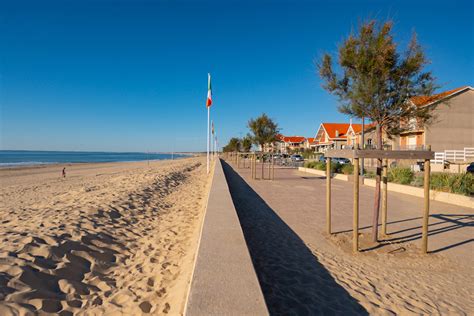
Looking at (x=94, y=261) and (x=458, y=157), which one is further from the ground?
(x=458, y=157)

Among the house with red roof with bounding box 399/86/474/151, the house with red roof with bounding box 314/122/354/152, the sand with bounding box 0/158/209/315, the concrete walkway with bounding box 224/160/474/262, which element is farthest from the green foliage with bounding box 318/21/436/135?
the house with red roof with bounding box 314/122/354/152

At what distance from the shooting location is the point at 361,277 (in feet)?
12.1

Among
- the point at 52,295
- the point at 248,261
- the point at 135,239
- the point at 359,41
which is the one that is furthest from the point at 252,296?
the point at 359,41

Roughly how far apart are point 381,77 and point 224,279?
4.79m

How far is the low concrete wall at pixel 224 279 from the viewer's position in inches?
89.2

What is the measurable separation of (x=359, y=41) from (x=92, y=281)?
6172 millimetres

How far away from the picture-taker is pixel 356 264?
4.16 meters

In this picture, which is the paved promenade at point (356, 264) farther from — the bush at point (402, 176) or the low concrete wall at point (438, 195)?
the bush at point (402, 176)

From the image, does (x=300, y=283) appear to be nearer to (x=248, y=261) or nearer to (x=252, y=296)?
(x=248, y=261)

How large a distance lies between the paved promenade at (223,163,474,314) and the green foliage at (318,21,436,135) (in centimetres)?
264

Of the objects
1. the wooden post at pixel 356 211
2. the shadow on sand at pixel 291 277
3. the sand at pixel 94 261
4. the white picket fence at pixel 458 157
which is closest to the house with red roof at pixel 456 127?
the white picket fence at pixel 458 157

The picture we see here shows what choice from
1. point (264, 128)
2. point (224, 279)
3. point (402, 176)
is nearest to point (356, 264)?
point (224, 279)

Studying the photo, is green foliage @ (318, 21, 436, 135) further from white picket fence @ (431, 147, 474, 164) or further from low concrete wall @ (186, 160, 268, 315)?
white picket fence @ (431, 147, 474, 164)

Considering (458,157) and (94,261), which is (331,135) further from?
(94,261)
